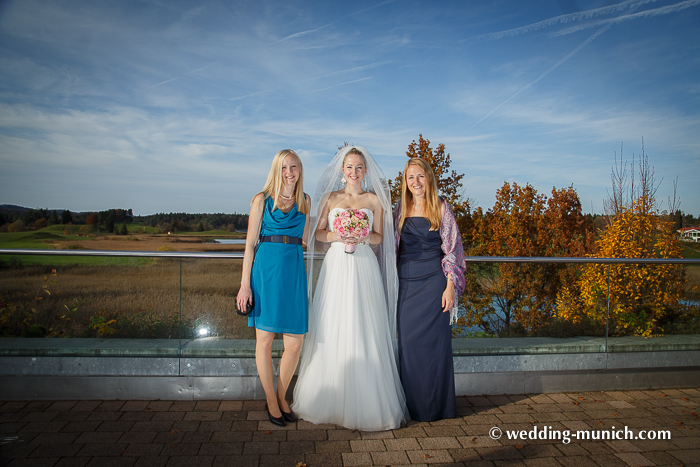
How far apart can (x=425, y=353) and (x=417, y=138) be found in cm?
2360

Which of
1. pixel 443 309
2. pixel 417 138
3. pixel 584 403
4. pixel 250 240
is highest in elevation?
pixel 417 138

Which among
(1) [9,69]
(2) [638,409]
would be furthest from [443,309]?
(1) [9,69]

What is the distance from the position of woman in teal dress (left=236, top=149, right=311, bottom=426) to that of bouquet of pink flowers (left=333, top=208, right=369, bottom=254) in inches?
11.5

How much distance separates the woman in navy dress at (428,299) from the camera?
3.08 metres

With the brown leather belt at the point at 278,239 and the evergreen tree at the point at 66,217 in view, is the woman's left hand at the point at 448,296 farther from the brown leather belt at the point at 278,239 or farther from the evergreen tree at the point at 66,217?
the evergreen tree at the point at 66,217

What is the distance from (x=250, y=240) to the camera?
2947 mm

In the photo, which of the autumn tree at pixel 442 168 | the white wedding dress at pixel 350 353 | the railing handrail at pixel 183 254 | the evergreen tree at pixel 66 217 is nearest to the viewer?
the white wedding dress at pixel 350 353

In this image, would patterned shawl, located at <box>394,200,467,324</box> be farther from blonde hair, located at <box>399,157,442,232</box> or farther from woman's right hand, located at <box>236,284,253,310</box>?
woman's right hand, located at <box>236,284,253,310</box>

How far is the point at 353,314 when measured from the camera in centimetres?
294

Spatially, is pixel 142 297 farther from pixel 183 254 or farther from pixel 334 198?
pixel 334 198

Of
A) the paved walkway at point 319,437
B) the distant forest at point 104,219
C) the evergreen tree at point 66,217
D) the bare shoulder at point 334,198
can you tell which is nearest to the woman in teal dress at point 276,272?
the bare shoulder at point 334,198

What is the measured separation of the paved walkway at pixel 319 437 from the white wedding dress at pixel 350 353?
0.13 m

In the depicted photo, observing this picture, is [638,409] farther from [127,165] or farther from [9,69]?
[127,165]

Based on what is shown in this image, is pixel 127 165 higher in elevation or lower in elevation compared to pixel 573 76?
lower
